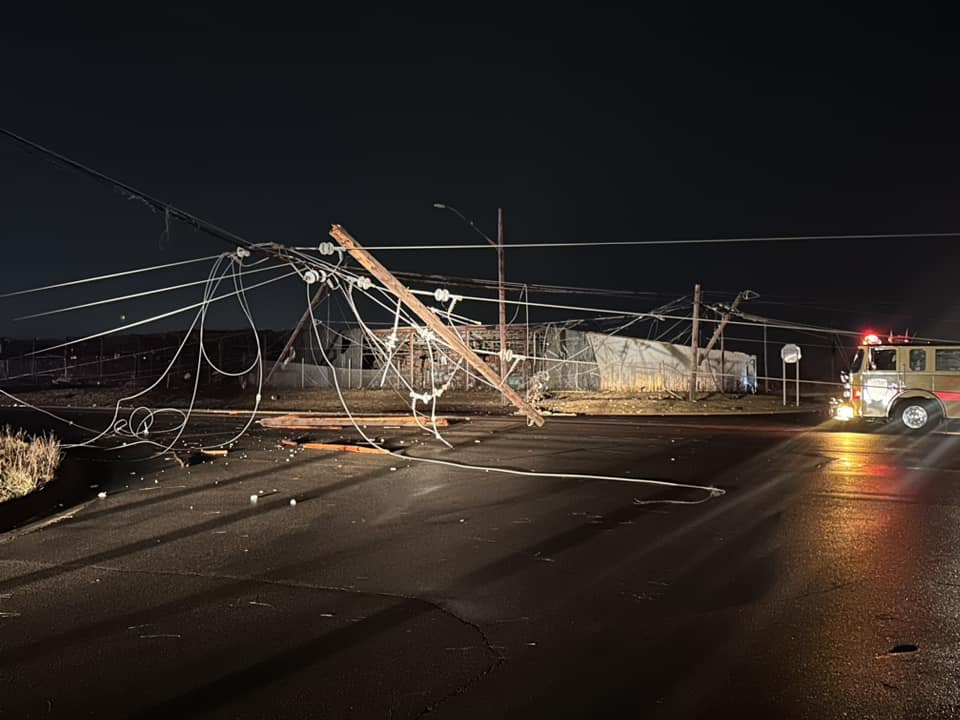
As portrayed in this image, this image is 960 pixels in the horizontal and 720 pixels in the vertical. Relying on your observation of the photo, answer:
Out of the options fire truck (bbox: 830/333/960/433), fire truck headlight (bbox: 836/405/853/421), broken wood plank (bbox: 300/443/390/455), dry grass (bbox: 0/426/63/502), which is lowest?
broken wood plank (bbox: 300/443/390/455)

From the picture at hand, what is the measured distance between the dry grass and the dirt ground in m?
15.1

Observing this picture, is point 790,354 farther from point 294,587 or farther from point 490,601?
point 294,587

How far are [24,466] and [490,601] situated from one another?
8788mm

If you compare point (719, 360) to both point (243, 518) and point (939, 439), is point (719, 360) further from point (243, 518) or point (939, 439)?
point (243, 518)

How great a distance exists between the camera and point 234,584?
6.14m

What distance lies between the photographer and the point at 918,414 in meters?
19.0

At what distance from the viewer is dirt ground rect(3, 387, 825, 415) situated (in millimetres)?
28234

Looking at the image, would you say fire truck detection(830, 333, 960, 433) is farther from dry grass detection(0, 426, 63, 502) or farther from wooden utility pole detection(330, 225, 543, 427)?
dry grass detection(0, 426, 63, 502)

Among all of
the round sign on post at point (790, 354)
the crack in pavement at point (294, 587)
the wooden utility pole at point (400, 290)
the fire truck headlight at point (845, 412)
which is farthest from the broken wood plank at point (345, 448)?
the round sign on post at point (790, 354)

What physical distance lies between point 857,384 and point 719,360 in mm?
18334

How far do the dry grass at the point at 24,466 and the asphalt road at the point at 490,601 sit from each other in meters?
0.99

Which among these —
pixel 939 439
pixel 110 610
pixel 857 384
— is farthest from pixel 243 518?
pixel 857 384

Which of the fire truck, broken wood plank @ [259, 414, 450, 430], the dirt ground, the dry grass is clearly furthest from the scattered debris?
the dirt ground

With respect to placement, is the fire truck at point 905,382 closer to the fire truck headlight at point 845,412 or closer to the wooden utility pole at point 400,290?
the fire truck headlight at point 845,412
